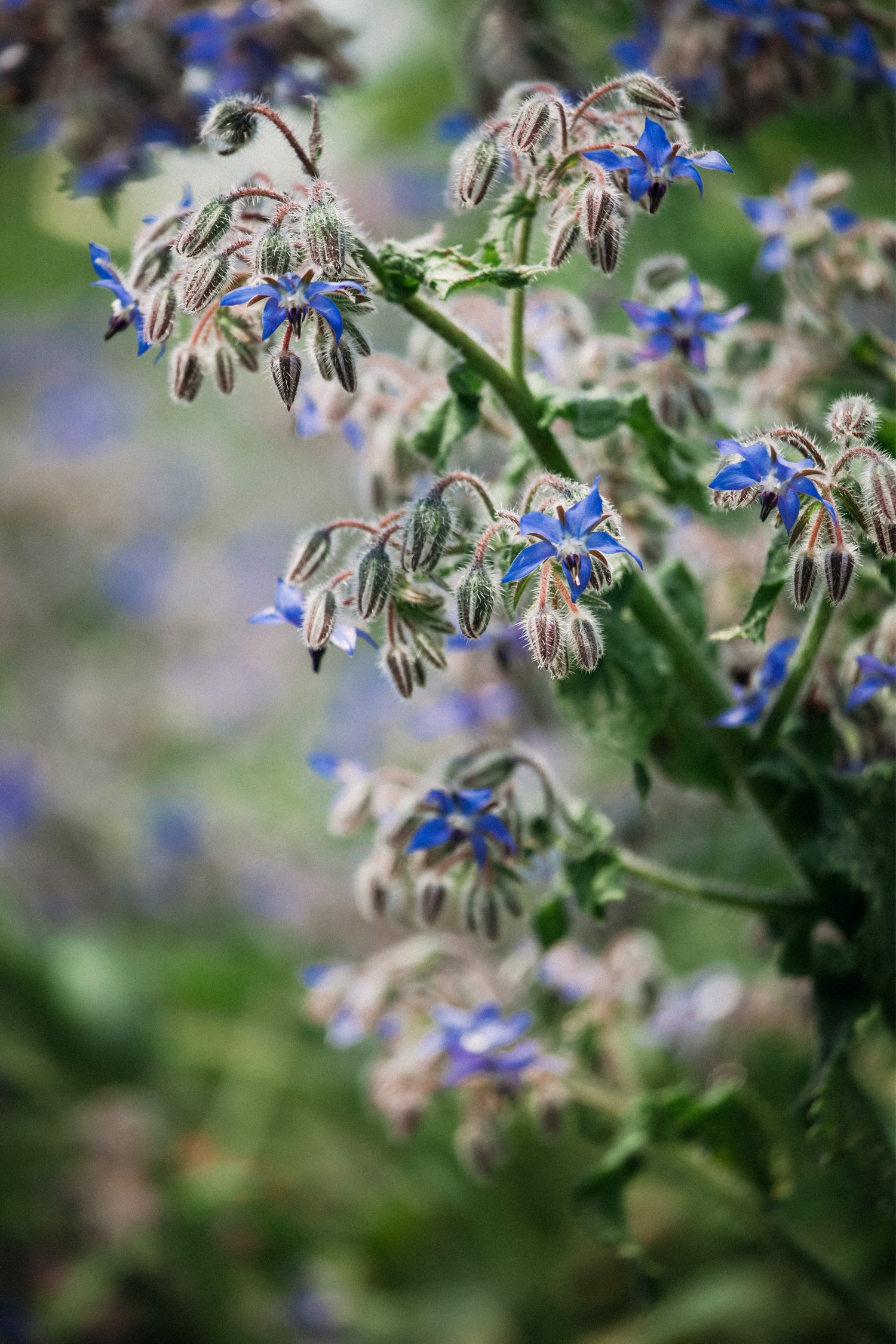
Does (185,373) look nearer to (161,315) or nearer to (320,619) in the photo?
(161,315)

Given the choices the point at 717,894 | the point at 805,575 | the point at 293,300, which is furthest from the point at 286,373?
the point at 717,894

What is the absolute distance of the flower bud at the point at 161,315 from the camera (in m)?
0.92

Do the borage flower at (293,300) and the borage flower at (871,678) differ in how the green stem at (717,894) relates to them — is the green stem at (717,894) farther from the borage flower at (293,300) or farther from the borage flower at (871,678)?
the borage flower at (293,300)

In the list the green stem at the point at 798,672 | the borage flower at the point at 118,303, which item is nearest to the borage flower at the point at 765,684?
the green stem at the point at 798,672

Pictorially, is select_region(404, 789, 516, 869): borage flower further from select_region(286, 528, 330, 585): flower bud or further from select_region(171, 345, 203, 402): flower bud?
select_region(171, 345, 203, 402): flower bud

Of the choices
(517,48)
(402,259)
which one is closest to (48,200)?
(517,48)

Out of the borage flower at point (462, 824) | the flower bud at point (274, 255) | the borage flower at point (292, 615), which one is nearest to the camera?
the flower bud at point (274, 255)

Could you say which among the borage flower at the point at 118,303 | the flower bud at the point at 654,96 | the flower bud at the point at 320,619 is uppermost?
the borage flower at the point at 118,303

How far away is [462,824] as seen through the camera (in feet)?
3.45

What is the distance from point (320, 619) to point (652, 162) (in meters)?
0.42

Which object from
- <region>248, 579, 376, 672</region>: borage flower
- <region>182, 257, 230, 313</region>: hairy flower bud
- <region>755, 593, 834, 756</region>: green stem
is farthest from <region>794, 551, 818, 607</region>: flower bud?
<region>182, 257, 230, 313</region>: hairy flower bud

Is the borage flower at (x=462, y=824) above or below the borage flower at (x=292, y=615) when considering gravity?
below

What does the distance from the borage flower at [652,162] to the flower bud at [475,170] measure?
0.08m

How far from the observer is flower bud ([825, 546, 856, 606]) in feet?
2.83
